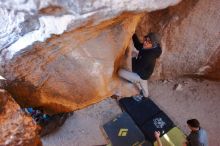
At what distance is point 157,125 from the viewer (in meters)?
4.89

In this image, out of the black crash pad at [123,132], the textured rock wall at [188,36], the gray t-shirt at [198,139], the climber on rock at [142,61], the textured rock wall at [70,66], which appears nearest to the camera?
the textured rock wall at [70,66]

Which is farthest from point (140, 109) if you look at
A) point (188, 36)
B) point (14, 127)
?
point (14, 127)

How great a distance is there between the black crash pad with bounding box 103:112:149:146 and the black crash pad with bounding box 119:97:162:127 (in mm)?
69

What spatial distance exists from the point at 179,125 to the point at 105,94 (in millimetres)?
1976

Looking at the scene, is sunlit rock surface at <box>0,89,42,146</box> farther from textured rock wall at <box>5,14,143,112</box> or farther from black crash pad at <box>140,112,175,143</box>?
black crash pad at <box>140,112,175,143</box>

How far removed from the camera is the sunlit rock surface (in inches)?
95.9

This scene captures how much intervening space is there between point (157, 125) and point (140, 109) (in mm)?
321

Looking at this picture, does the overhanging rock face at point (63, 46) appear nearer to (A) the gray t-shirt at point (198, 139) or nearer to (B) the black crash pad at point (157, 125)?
(A) the gray t-shirt at point (198, 139)

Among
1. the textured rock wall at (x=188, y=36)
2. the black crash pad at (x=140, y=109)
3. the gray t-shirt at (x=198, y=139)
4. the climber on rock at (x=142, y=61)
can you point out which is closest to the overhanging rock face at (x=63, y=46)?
the climber on rock at (x=142, y=61)

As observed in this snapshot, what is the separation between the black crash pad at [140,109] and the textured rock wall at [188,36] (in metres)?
0.40

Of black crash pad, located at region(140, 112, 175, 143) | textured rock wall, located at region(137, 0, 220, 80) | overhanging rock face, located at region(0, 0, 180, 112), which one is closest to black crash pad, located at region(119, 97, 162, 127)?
black crash pad, located at region(140, 112, 175, 143)

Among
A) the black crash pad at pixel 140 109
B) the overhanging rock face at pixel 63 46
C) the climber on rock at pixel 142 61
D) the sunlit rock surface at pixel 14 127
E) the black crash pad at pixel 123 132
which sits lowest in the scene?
the black crash pad at pixel 123 132

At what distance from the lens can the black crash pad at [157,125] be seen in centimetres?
480

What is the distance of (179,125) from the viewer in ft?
16.1
